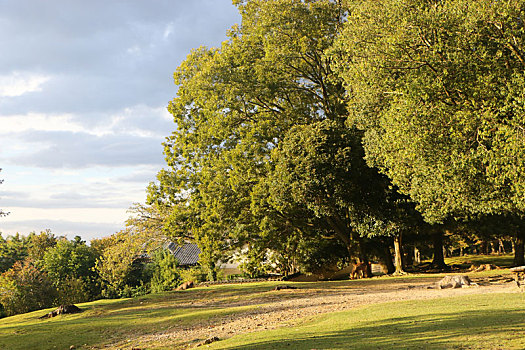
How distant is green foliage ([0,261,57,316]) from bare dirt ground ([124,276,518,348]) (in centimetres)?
1124

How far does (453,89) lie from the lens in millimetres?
16922

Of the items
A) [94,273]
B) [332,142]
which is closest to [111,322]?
[332,142]

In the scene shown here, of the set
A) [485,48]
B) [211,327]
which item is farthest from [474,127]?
[211,327]

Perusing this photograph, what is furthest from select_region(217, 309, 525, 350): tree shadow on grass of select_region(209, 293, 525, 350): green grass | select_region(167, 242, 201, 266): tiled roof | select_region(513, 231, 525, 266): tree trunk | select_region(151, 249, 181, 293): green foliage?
select_region(167, 242, 201, 266): tiled roof

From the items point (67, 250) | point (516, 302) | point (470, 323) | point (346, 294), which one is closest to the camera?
point (470, 323)

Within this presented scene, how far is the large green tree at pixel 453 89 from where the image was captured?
15.1 m

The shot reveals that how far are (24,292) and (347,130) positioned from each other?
2006cm

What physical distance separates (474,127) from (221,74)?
14640 mm

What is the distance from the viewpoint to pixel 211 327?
46.5ft

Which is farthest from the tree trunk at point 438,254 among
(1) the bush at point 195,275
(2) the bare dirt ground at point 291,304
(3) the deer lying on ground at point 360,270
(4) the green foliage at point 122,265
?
(4) the green foliage at point 122,265

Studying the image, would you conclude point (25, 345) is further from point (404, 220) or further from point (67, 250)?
point (67, 250)

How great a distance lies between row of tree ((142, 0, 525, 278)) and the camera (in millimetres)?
15773

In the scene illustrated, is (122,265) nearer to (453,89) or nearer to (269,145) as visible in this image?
(269,145)

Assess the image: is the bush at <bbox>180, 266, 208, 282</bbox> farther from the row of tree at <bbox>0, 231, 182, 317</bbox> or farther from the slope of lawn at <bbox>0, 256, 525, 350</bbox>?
the slope of lawn at <bbox>0, 256, 525, 350</bbox>
